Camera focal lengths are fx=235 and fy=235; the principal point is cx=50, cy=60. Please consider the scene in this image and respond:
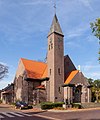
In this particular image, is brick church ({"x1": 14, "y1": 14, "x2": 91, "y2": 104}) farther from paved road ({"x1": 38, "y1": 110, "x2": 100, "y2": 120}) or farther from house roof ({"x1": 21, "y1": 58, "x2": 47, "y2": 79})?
paved road ({"x1": 38, "y1": 110, "x2": 100, "y2": 120})

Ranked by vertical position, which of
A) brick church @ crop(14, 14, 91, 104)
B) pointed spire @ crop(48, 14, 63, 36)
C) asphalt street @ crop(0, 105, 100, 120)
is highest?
pointed spire @ crop(48, 14, 63, 36)

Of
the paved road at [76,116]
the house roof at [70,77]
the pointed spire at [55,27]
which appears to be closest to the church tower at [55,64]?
the pointed spire at [55,27]

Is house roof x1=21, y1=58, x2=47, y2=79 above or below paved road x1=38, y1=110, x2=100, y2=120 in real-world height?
above

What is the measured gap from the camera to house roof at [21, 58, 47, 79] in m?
49.1

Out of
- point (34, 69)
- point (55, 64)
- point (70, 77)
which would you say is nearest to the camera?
point (55, 64)

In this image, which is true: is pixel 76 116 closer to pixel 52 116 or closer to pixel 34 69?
pixel 52 116

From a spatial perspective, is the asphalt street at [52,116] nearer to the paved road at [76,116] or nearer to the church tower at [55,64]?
the paved road at [76,116]

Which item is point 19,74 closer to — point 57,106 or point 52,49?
point 52,49

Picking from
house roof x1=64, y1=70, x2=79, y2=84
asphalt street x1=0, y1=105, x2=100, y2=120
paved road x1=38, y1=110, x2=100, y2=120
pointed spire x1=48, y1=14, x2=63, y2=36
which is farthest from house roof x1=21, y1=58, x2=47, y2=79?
paved road x1=38, y1=110, x2=100, y2=120

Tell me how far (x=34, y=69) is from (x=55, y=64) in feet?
24.1

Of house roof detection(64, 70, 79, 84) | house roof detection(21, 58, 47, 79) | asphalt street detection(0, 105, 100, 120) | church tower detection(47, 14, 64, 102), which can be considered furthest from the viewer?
house roof detection(21, 58, 47, 79)

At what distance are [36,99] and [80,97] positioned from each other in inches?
343

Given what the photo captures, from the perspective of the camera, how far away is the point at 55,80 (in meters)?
44.8

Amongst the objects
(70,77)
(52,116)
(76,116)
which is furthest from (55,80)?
(76,116)
